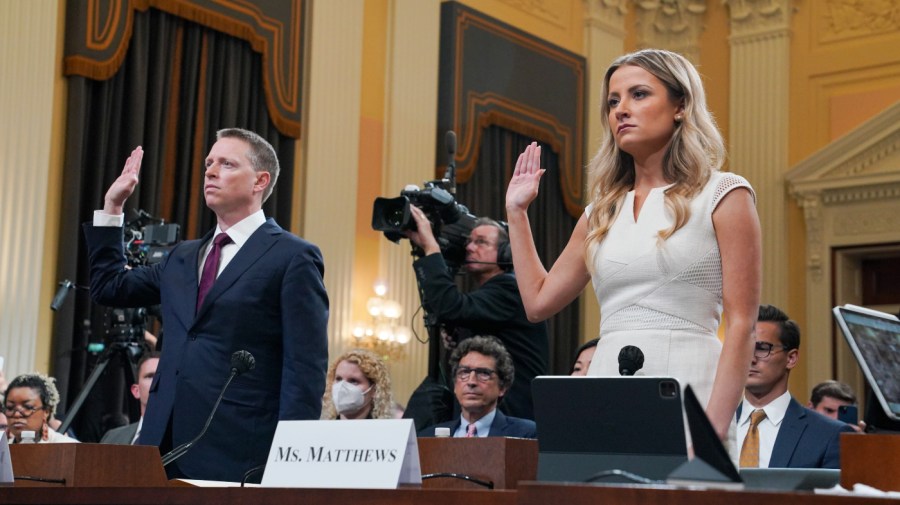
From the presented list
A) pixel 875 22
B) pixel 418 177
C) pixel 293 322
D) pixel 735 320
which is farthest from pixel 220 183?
pixel 875 22

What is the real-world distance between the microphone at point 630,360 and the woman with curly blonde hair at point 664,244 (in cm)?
17

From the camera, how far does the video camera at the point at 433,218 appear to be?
429 cm

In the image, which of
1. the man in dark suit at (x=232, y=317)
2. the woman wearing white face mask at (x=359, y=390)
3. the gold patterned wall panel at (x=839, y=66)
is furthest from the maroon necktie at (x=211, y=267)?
the gold patterned wall panel at (x=839, y=66)

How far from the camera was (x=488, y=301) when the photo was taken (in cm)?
414

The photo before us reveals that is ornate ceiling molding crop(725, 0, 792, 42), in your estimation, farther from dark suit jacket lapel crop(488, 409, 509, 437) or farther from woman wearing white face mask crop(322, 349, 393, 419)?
dark suit jacket lapel crop(488, 409, 509, 437)

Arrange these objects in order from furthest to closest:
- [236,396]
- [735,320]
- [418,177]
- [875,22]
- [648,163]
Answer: [875,22], [418,177], [236,396], [648,163], [735,320]

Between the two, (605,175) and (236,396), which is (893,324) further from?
(236,396)

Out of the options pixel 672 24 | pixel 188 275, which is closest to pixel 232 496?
pixel 188 275

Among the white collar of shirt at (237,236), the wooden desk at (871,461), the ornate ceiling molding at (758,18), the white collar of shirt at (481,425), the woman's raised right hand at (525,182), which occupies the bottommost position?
the white collar of shirt at (481,425)

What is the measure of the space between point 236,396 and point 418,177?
6688mm

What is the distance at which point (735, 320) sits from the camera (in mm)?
2035

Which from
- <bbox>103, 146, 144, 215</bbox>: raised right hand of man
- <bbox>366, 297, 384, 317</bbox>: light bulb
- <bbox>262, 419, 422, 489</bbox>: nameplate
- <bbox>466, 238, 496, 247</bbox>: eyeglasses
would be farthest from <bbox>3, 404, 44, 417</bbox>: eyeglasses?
<bbox>366, 297, 384, 317</bbox>: light bulb

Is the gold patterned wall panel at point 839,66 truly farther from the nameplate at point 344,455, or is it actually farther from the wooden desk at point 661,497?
the wooden desk at point 661,497

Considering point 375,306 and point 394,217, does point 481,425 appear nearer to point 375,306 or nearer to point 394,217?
point 394,217
